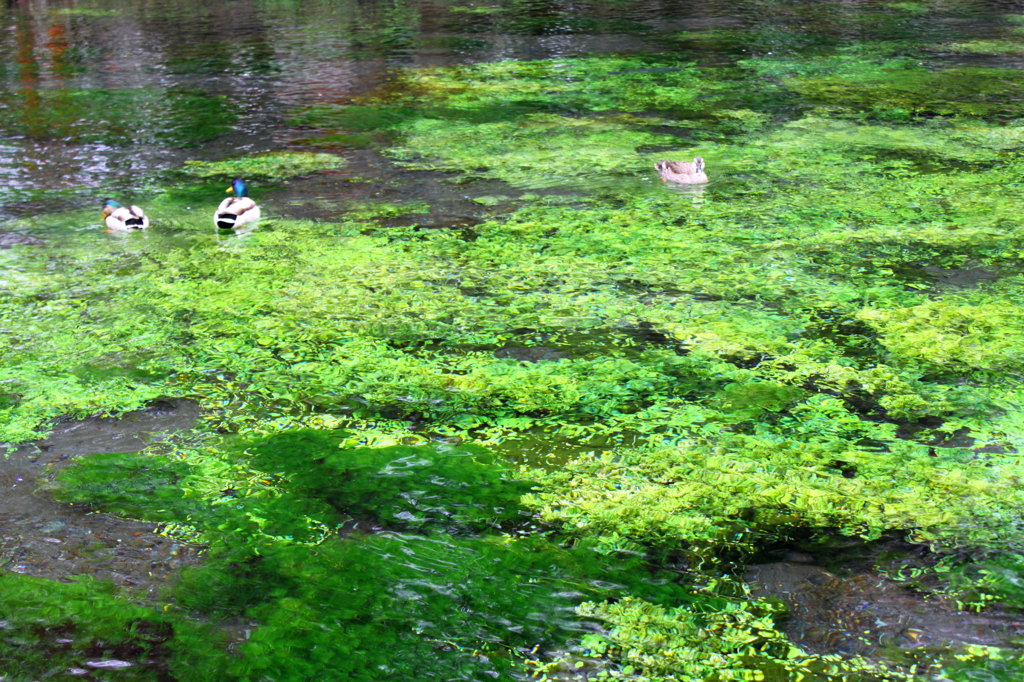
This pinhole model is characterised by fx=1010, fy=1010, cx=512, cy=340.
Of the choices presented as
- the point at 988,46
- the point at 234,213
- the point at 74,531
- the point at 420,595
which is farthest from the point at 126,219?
the point at 988,46

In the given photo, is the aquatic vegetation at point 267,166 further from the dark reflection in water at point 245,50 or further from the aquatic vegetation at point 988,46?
the aquatic vegetation at point 988,46

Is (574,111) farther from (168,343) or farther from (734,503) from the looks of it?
(734,503)

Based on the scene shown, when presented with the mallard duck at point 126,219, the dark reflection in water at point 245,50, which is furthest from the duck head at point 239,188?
the dark reflection in water at point 245,50

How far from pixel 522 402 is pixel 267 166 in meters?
3.28

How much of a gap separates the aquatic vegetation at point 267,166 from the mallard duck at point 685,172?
1814 mm

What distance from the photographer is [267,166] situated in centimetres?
556

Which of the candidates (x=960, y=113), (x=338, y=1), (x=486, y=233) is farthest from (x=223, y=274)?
(x=338, y=1)

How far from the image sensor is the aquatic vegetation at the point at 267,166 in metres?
5.43

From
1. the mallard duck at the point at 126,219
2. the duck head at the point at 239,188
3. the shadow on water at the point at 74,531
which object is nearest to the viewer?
the shadow on water at the point at 74,531

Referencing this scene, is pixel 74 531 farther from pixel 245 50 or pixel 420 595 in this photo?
pixel 245 50

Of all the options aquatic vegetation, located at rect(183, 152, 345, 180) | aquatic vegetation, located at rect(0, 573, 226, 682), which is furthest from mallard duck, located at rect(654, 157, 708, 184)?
aquatic vegetation, located at rect(0, 573, 226, 682)

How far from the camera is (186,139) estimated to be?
20.6 ft

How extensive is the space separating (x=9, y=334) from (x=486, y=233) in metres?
1.88

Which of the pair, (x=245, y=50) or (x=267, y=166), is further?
(x=245, y=50)
